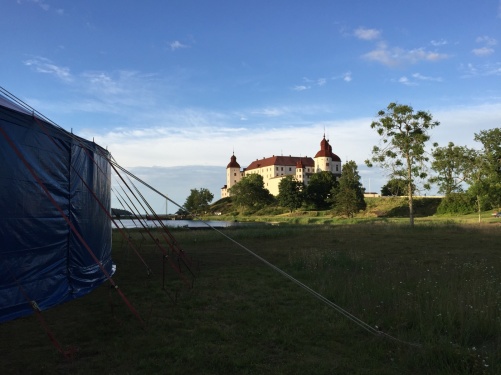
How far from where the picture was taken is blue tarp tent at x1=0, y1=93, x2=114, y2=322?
19.6ft

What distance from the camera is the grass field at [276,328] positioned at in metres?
4.09

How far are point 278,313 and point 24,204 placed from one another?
14.2 feet

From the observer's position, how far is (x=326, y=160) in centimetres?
9712

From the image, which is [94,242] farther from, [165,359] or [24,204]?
[165,359]

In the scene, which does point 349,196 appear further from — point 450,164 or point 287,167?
point 287,167

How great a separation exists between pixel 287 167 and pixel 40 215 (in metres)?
102

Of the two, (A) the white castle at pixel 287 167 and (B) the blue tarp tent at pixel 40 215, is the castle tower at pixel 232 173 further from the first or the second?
(B) the blue tarp tent at pixel 40 215

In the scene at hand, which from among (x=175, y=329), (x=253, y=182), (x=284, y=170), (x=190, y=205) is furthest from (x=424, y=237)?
(x=284, y=170)

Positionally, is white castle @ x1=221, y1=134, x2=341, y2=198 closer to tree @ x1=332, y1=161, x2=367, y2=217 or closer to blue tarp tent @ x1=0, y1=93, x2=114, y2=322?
tree @ x1=332, y1=161, x2=367, y2=217

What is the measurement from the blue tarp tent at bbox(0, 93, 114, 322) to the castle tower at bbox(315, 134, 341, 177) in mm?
91192

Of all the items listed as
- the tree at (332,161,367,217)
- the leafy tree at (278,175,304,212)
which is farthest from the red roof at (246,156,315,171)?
the tree at (332,161,367,217)

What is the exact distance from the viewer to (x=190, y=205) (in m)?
98.0

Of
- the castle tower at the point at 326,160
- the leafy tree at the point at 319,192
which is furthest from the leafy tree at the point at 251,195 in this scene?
the castle tower at the point at 326,160

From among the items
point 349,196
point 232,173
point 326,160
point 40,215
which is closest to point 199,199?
point 232,173
